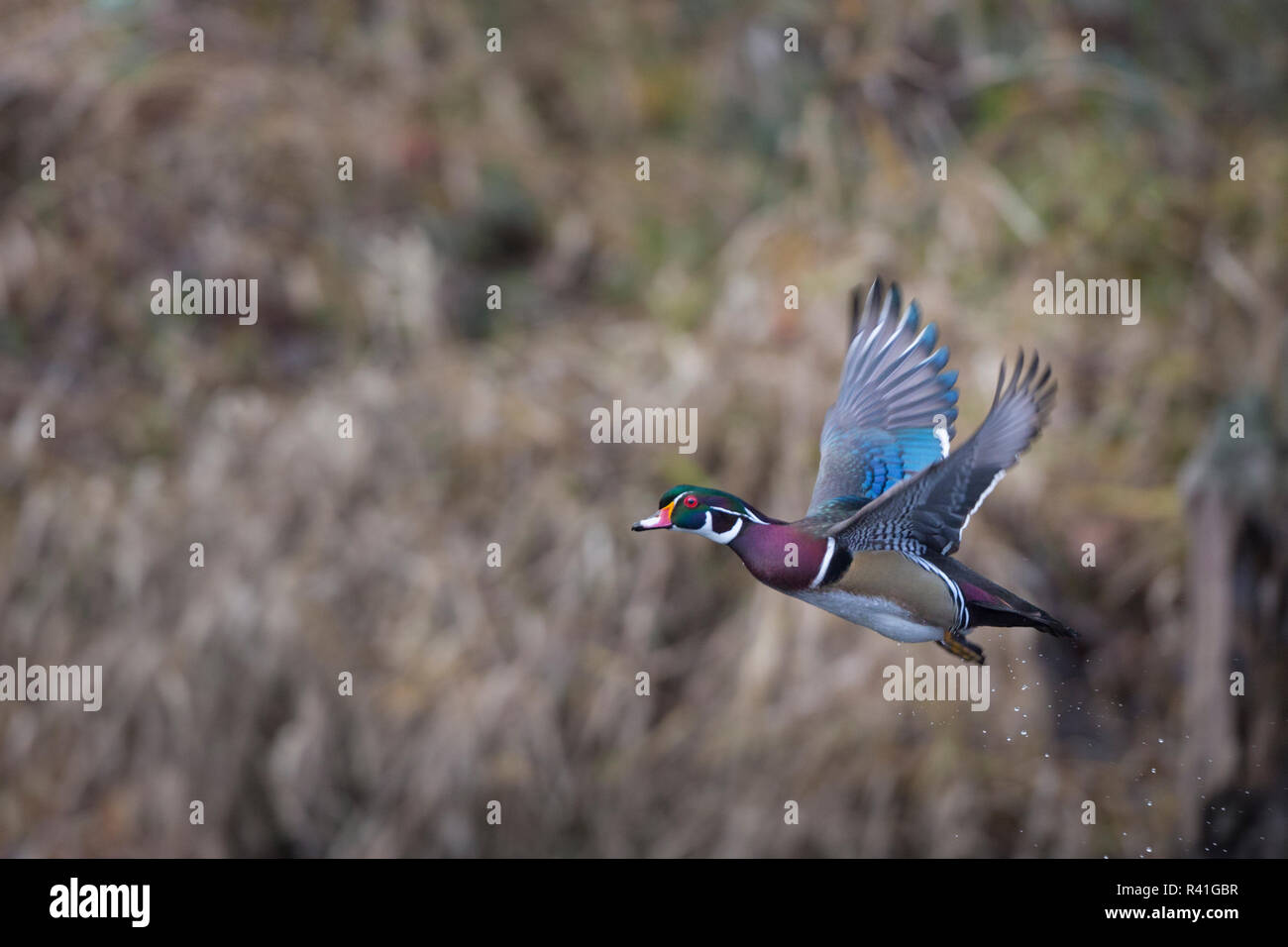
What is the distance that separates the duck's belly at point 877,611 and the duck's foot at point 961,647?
2 centimetres

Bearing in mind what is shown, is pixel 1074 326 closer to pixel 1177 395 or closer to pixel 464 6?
pixel 1177 395

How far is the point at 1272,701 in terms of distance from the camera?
11.2ft

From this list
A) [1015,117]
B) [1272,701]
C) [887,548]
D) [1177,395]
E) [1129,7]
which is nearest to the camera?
[887,548]

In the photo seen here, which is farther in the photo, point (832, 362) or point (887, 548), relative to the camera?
point (832, 362)

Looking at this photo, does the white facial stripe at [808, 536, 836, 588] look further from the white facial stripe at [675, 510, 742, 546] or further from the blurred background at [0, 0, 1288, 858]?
the blurred background at [0, 0, 1288, 858]

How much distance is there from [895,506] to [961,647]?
5.9 inches

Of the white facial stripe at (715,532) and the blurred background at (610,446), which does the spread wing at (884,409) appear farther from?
the blurred background at (610,446)

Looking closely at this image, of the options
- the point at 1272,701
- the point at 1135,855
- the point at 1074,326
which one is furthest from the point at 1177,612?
the point at 1074,326

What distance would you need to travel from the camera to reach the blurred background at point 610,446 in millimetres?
3611

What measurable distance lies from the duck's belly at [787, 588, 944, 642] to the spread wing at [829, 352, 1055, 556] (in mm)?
46

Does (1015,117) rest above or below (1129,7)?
below

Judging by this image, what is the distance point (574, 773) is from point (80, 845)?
141 cm

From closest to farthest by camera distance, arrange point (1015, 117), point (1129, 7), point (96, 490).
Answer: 1. point (96, 490)
2. point (1015, 117)
3. point (1129, 7)

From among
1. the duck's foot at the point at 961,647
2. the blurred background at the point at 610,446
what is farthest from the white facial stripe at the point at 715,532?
the blurred background at the point at 610,446
